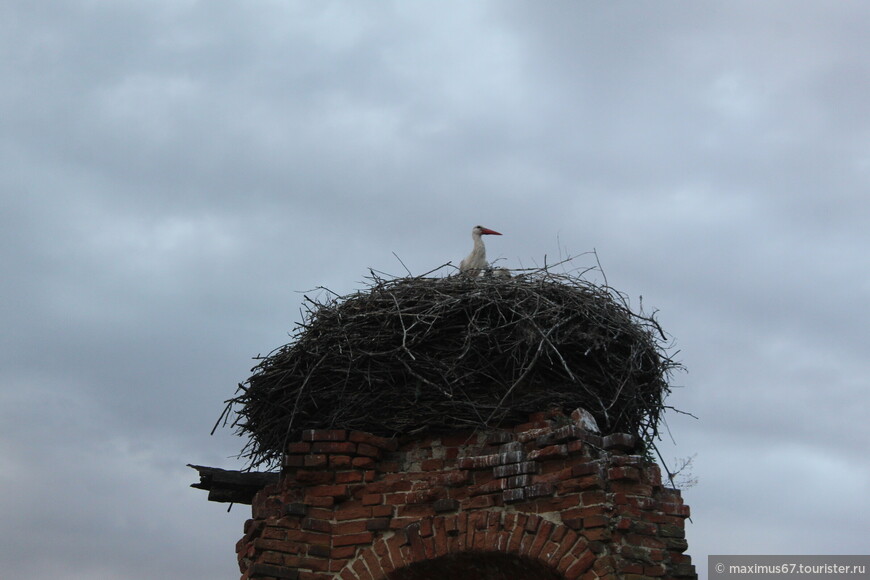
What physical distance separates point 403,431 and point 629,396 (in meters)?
1.58

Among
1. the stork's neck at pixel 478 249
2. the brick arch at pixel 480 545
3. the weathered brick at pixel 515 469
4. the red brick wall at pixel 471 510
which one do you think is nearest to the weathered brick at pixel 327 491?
the red brick wall at pixel 471 510

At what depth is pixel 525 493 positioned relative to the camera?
18.3 ft

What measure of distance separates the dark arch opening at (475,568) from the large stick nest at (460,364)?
866 mm

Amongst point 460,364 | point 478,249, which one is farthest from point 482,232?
point 460,364

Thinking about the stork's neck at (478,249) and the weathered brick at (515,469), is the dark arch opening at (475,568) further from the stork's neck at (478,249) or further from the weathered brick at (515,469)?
the stork's neck at (478,249)

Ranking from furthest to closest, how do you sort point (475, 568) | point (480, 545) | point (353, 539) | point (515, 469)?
point (353, 539), point (475, 568), point (515, 469), point (480, 545)

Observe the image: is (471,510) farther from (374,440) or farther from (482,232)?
(482,232)

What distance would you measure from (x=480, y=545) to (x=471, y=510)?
0.76 feet

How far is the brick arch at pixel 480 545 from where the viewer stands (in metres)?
5.31

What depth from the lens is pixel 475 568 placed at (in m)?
5.81

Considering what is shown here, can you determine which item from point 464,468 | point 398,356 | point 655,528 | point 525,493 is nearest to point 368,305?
point 398,356

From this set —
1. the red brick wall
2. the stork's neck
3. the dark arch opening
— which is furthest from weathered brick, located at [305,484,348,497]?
the stork's neck

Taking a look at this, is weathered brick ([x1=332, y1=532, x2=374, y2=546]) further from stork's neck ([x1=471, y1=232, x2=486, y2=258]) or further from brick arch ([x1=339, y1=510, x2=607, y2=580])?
stork's neck ([x1=471, y1=232, x2=486, y2=258])

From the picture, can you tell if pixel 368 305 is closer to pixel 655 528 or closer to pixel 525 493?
pixel 525 493
